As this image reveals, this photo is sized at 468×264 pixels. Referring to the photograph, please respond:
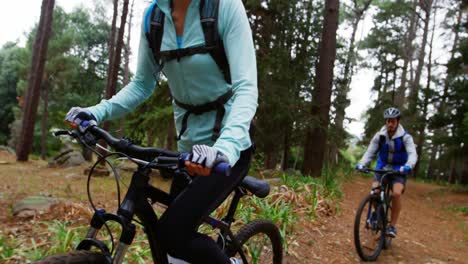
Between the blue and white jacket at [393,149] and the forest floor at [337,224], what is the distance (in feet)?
4.40

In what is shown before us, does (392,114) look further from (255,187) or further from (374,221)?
(255,187)

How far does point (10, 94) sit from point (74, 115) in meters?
41.2

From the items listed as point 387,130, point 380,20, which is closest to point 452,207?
point 387,130

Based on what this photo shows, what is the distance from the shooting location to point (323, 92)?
475 inches

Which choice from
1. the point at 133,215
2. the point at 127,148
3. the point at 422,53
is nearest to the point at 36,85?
the point at 127,148

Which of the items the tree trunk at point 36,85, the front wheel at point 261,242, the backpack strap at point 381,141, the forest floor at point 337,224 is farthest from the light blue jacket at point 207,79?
the tree trunk at point 36,85

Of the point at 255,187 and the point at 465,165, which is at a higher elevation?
the point at 465,165

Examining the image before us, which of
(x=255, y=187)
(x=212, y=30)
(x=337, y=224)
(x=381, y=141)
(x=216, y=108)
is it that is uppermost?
(x=212, y=30)

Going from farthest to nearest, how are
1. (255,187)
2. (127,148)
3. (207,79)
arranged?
(255,187) < (207,79) < (127,148)

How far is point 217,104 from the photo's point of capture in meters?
2.28

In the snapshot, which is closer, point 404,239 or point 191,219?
point 191,219

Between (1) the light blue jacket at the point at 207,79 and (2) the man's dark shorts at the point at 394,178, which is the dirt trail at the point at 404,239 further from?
(1) the light blue jacket at the point at 207,79

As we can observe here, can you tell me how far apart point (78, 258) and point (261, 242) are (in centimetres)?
220

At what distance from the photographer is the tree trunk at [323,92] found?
11.8 meters
